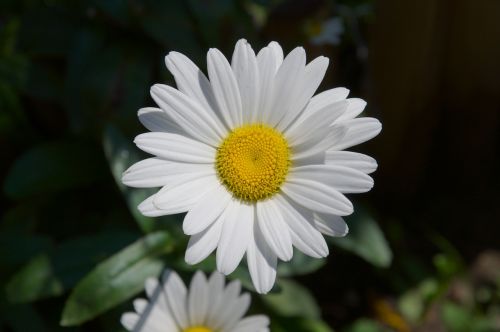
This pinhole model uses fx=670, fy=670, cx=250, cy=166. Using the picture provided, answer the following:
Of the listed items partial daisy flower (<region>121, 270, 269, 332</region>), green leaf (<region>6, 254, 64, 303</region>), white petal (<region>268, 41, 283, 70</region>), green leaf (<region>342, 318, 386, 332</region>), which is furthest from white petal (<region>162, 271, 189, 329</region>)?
green leaf (<region>342, 318, 386, 332</region>)

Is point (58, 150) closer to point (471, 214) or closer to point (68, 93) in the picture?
point (68, 93)

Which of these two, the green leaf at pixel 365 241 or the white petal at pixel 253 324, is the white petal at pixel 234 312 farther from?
the green leaf at pixel 365 241

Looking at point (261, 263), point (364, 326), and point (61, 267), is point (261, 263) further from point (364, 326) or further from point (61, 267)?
point (364, 326)

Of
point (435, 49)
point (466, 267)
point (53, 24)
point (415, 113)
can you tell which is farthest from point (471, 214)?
point (53, 24)

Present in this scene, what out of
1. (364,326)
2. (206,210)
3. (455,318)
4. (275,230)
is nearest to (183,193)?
(206,210)

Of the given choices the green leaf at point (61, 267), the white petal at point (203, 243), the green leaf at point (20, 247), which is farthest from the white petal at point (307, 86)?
the green leaf at point (20, 247)

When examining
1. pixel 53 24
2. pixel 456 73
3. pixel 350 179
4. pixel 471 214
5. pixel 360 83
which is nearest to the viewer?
pixel 350 179
